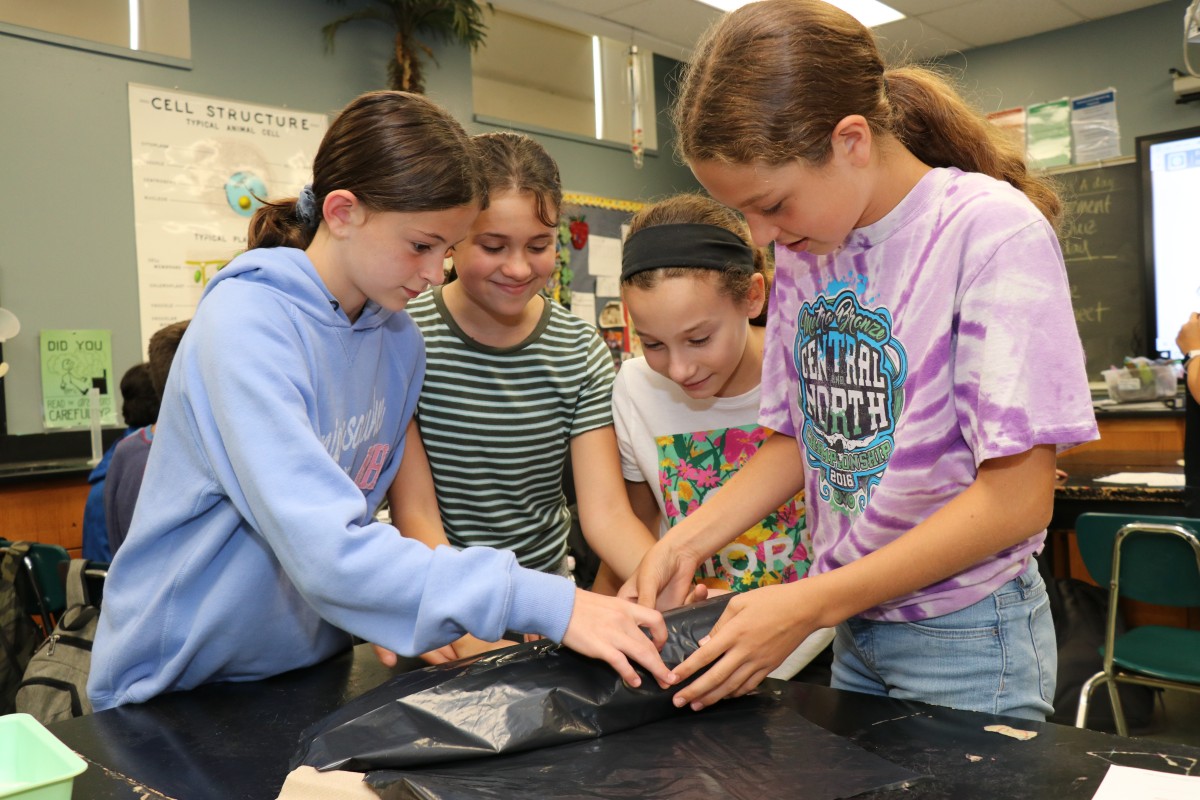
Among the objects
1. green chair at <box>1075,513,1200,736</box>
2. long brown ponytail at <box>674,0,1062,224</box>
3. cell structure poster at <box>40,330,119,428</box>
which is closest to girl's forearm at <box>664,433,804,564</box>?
long brown ponytail at <box>674,0,1062,224</box>

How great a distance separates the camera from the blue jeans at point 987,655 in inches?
35.6

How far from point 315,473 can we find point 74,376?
307 cm

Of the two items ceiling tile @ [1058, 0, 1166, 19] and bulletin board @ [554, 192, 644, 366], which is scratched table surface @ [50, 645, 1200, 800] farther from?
ceiling tile @ [1058, 0, 1166, 19]

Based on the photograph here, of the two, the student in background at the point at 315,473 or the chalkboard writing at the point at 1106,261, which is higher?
the chalkboard writing at the point at 1106,261

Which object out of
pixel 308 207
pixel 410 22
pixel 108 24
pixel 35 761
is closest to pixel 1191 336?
pixel 308 207

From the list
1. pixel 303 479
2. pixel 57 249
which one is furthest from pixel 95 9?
pixel 303 479

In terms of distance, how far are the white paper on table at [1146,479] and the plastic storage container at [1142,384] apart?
122cm

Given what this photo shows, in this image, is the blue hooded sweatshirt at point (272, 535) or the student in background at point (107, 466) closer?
the blue hooded sweatshirt at point (272, 535)

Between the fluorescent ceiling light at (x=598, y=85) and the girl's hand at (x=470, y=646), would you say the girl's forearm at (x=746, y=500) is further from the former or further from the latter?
the fluorescent ceiling light at (x=598, y=85)

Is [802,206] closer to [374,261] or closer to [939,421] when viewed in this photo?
[939,421]

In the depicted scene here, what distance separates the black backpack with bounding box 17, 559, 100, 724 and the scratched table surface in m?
0.58

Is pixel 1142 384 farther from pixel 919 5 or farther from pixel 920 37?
pixel 920 37

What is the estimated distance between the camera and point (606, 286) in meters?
5.32

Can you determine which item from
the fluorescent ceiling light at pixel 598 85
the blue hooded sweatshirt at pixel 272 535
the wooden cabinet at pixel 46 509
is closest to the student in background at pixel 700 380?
the blue hooded sweatshirt at pixel 272 535
